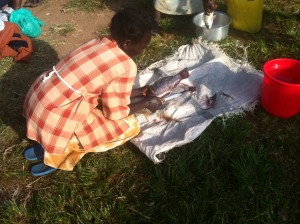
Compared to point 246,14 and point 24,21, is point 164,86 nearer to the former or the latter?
point 246,14

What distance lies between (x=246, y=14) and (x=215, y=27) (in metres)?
0.40

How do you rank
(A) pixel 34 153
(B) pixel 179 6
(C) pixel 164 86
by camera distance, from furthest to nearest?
(B) pixel 179 6, (C) pixel 164 86, (A) pixel 34 153

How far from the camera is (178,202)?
2488 millimetres

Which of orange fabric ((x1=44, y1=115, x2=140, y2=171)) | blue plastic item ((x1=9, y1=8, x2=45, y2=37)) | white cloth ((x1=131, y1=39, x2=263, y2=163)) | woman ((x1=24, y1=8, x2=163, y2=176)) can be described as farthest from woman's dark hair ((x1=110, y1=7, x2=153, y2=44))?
blue plastic item ((x1=9, y1=8, x2=45, y2=37))

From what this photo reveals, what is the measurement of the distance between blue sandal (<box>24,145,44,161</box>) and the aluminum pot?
228cm

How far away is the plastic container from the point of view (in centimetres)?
404

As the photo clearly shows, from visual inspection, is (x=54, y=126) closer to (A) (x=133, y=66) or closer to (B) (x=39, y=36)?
(A) (x=133, y=66)

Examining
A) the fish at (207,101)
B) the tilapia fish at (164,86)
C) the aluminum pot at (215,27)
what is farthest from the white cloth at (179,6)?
the fish at (207,101)

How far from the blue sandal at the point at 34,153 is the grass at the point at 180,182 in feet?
0.24

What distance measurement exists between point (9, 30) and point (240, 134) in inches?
123

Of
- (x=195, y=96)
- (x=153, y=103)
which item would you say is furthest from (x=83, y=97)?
(x=195, y=96)

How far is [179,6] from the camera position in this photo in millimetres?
4254

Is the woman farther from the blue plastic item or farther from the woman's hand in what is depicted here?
the blue plastic item

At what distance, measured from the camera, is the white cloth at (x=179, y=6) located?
4.23 m
